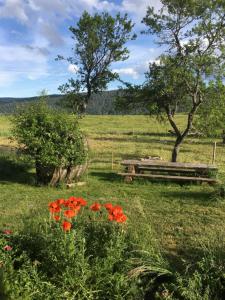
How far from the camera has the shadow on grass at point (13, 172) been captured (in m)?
12.6

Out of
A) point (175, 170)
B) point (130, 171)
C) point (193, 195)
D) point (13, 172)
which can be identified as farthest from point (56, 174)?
point (175, 170)

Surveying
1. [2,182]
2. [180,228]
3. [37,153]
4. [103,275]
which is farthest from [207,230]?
[2,182]

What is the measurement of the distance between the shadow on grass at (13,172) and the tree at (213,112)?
294 inches

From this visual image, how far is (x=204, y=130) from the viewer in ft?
53.2

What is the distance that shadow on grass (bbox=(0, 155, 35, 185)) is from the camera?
12617 mm

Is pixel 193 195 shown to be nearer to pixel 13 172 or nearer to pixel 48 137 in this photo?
pixel 48 137

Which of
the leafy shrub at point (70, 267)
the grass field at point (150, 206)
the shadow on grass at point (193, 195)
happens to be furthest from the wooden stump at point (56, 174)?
the leafy shrub at point (70, 267)

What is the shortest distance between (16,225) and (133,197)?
13.7 feet

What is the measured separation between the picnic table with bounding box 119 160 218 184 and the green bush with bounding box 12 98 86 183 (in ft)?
6.80

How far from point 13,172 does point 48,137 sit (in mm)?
2452

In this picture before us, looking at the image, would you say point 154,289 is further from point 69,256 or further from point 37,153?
point 37,153

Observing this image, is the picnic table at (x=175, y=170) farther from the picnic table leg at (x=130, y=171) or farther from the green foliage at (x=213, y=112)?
the green foliage at (x=213, y=112)

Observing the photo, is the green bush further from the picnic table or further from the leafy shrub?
the leafy shrub

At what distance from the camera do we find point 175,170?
13.6 metres
